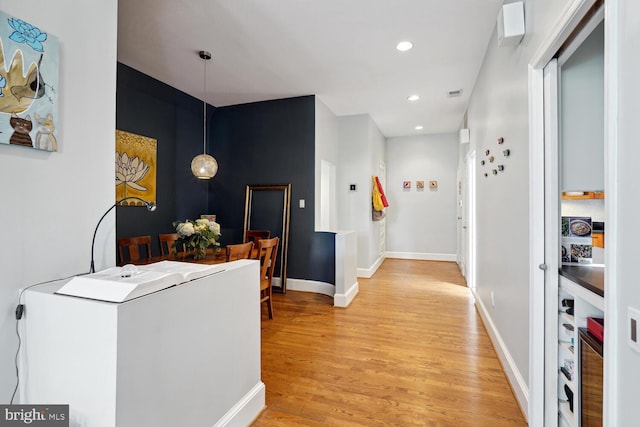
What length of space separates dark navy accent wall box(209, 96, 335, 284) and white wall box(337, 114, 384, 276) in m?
1.15

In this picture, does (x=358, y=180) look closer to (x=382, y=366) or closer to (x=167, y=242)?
(x=167, y=242)

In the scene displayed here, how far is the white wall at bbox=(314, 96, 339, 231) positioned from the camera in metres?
4.54

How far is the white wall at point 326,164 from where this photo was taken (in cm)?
454

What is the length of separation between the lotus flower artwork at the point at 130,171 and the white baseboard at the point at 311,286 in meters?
2.41

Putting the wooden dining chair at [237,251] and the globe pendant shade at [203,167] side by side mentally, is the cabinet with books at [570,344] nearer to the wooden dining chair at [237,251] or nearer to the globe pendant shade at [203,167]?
the wooden dining chair at [237,251]

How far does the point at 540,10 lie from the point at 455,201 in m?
5.50

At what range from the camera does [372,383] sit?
2180mm

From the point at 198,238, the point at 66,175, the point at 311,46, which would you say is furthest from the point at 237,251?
the point at 311,46

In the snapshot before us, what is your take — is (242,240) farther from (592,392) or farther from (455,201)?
(455,201)

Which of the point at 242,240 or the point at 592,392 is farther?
the point at 242,240

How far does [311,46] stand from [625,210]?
115 inches

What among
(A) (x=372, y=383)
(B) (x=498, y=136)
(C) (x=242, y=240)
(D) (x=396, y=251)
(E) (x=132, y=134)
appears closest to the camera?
(A) (x=372, y=383)

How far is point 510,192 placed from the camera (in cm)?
222

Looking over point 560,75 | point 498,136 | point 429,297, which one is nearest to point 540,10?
point 560,75
